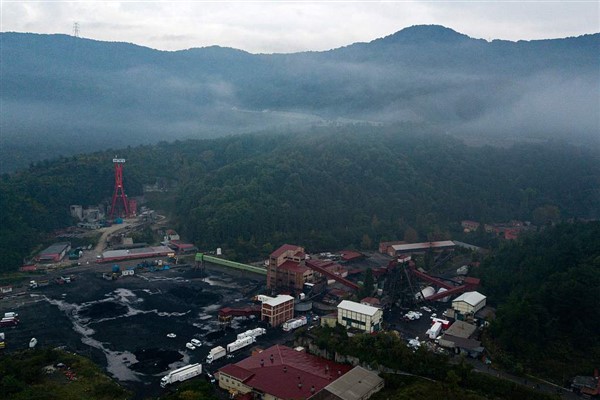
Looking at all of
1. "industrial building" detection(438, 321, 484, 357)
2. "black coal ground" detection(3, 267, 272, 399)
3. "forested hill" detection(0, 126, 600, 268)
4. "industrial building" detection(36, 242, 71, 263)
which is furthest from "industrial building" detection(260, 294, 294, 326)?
"industrial building" detection(36, 242, 71, 263)

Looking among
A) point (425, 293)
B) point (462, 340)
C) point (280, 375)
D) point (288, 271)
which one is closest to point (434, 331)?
point (462, 340)

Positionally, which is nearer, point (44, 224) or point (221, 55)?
point (44, 224)

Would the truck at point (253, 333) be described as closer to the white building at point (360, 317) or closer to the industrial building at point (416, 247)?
the white building at point (360, 317)

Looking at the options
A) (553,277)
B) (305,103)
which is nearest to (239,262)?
(553,277)

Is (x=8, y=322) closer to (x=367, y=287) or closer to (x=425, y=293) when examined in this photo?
(x=367, y=287)

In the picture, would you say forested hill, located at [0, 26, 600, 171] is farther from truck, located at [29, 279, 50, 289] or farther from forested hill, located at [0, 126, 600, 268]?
truck, located at [29, 279, 50, 289]

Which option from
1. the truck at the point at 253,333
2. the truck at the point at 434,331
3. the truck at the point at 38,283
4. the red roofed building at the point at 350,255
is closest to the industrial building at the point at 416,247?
the red roofed building at the point at 350,255

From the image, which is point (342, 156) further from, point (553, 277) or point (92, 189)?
point (553, 277)
